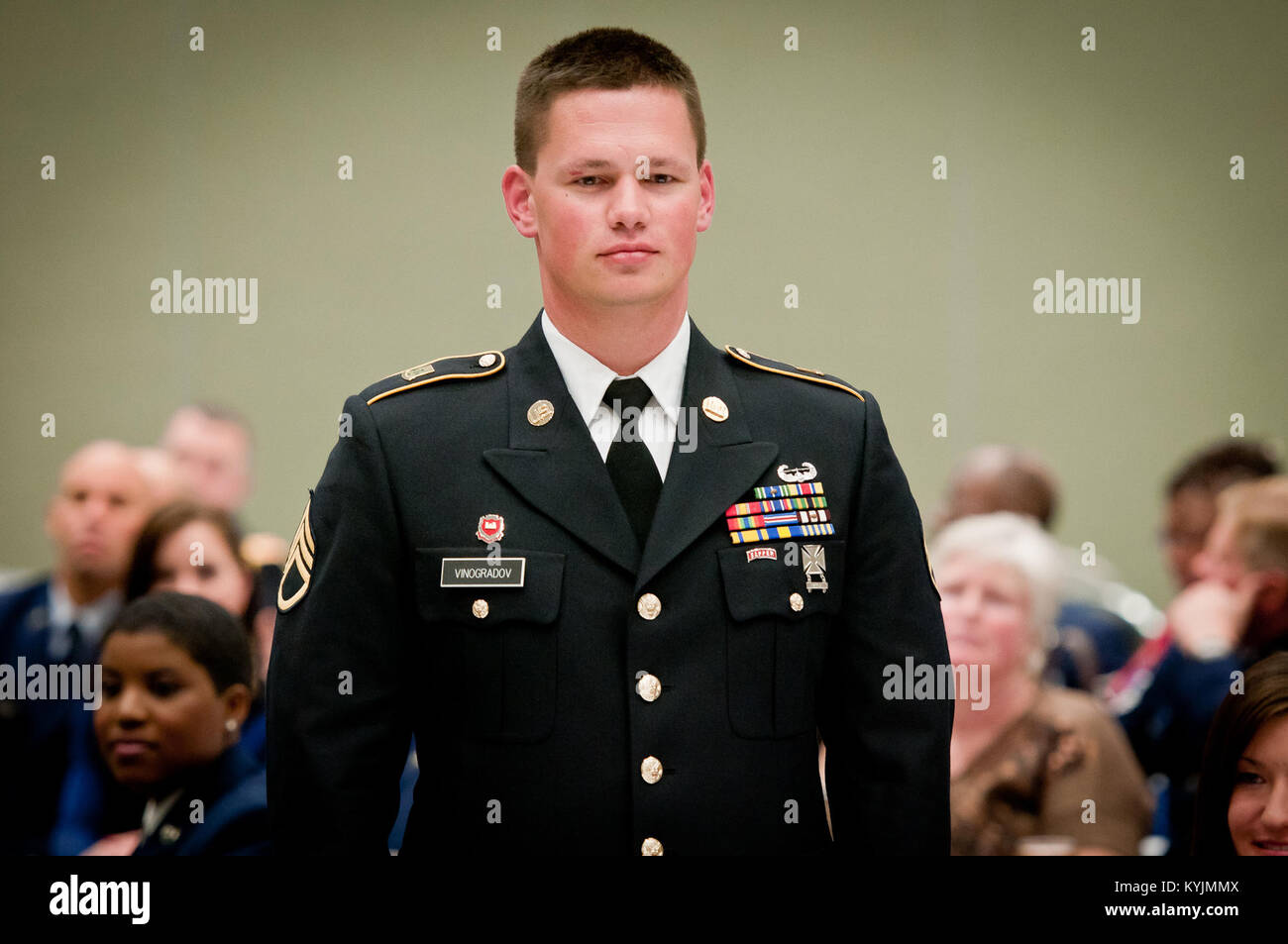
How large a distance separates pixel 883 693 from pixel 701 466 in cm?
37

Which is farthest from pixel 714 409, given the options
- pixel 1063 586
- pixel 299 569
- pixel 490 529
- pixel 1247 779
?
pixel 1063 586

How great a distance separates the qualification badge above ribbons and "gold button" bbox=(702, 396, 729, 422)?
4.0 inches

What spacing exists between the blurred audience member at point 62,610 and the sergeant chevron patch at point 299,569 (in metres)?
1.93

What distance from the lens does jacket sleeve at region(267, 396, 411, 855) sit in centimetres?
165

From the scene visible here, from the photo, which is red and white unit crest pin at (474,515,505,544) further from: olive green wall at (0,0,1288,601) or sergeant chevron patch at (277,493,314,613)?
olive green wall at (0,0,1288,601)

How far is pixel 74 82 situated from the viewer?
13.8ft

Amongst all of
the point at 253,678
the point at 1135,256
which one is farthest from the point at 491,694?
the point at 1135,256

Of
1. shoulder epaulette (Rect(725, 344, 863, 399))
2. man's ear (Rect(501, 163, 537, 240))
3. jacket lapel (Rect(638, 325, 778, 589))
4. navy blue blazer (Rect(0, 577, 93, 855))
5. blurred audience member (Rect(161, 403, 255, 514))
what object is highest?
man's ear (Rect(501, 163, 537, 240))

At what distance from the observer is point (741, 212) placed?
4.12 meters

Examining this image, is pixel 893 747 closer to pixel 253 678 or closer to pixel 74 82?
pixel 253 678

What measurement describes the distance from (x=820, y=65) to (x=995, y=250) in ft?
2.62

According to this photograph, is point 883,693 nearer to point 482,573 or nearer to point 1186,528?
point 482,573

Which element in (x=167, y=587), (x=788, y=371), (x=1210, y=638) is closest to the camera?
(x=788, y=371)

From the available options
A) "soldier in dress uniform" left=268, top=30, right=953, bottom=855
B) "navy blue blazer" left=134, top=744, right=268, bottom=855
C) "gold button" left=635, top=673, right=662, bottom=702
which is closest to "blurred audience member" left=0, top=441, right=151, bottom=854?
"navy blue blazer" left=134, top=744, right=268, bottom=855
